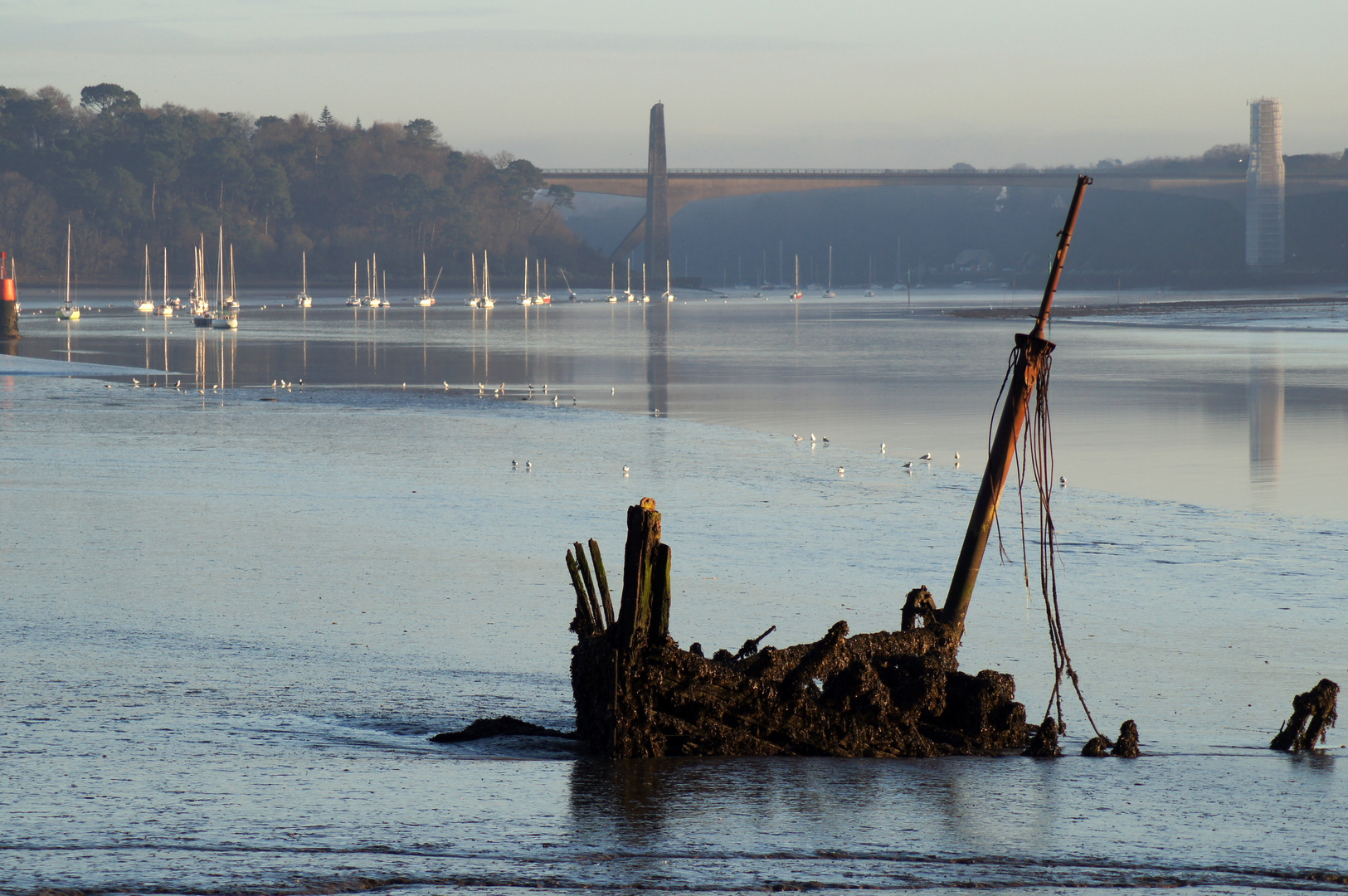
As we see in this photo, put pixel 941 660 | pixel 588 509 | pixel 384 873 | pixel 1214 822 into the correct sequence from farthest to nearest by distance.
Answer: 1. pixel 588 509
2. pixel 941 660
3. pixel 1214 822
4. pixel 384 873

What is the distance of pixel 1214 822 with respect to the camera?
22.6 feet

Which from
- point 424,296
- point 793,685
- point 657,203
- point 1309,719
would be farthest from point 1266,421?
point 657,203

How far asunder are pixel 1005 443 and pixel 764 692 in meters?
1.98

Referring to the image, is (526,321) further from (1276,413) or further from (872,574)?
(872,574)

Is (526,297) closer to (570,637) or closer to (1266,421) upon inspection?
(1266,421)

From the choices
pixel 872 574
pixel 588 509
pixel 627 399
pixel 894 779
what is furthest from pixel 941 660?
pixel 627 399

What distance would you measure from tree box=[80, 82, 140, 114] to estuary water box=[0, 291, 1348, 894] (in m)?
137

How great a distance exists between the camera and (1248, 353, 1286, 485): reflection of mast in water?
19.5m

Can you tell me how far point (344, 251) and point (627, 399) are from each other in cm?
13280

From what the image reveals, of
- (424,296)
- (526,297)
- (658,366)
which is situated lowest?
(658,366)

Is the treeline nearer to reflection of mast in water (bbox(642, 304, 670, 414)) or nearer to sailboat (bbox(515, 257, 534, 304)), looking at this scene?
sailboat (bbox(515, 257, 534, 304))

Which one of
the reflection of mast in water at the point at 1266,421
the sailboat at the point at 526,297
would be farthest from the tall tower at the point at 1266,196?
the reflection of mast in water at the point at 1266,421

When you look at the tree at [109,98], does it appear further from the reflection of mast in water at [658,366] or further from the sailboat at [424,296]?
the reflection of mast in water at [658,366]

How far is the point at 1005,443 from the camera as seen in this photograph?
28.0 feet
